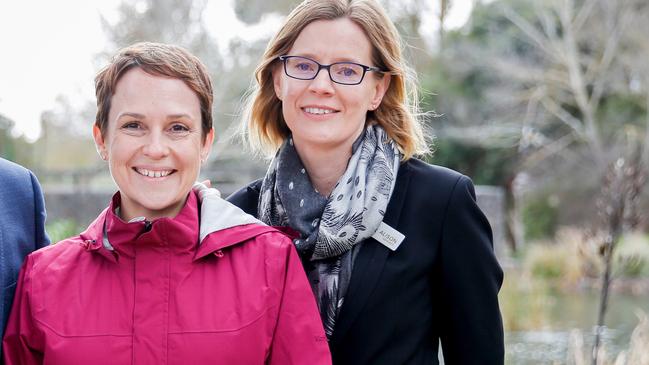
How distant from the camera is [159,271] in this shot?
2.14 metres

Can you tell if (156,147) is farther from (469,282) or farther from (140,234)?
(469,282)

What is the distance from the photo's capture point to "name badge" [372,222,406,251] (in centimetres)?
264

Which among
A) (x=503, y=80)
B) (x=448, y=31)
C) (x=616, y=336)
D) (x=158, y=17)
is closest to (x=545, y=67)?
(x=503, y=80)

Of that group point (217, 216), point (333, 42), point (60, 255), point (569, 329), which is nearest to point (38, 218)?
point (60, 255)

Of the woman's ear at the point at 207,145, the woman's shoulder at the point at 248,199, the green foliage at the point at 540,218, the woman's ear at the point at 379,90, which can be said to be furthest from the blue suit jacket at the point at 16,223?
the green foliage at the point at 540,218

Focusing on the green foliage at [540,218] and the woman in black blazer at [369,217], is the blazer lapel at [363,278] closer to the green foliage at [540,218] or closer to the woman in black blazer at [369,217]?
the woman in black blazer at [369,217]

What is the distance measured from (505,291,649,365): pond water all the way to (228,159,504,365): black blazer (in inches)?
192

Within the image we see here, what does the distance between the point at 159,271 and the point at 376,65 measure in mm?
1014

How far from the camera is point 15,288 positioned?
225 cm

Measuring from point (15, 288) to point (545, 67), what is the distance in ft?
69.2

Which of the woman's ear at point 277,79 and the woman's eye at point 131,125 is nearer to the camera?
the woman's eye at point 131,125

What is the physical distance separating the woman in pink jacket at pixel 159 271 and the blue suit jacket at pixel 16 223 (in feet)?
0.15

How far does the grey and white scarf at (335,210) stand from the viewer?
102 inches

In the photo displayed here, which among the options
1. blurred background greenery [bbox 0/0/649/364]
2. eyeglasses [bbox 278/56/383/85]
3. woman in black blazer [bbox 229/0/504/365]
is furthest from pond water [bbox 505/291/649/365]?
eyeglasses [bbox 278/56/383/85]
